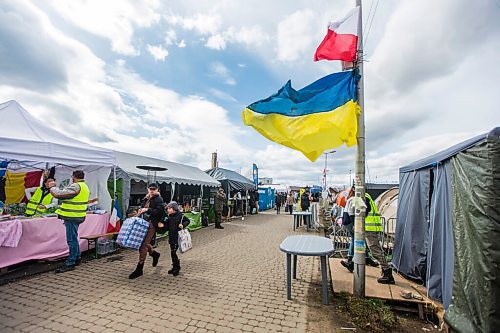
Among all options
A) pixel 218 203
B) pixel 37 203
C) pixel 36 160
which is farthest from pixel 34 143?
pixel 218 203

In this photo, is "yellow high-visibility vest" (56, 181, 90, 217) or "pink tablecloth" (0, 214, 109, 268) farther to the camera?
"yellow high-visibility vest" (56, 181, 90, 217)

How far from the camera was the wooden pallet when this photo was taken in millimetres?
3449

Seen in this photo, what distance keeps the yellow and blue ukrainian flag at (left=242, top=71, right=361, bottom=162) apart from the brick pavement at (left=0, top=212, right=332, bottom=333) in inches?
92.4

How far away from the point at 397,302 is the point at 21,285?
5.94m

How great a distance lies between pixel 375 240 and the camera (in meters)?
4.48

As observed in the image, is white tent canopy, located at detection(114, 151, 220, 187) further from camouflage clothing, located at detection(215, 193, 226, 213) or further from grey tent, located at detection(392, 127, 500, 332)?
grey tent, located at detection(392, 127, 500, 332)

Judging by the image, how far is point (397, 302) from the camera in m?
3.62

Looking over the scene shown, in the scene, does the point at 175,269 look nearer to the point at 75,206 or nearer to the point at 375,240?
the point at 75,206

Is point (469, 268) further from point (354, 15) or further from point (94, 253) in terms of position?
point (94, 253)

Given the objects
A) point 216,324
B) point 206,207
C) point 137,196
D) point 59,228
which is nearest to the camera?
point 216,324

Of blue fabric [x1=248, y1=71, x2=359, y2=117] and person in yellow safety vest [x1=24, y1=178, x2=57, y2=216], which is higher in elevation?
blue fabric [x1=248, y1=71, x2=359, y2=117]

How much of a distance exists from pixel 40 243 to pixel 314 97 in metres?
6.11

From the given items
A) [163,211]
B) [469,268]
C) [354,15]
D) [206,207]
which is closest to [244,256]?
[163,211]

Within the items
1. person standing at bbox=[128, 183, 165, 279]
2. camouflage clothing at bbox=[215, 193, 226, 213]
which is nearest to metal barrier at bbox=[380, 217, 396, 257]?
person standing at bbox=[128, 183, 165, 279]
